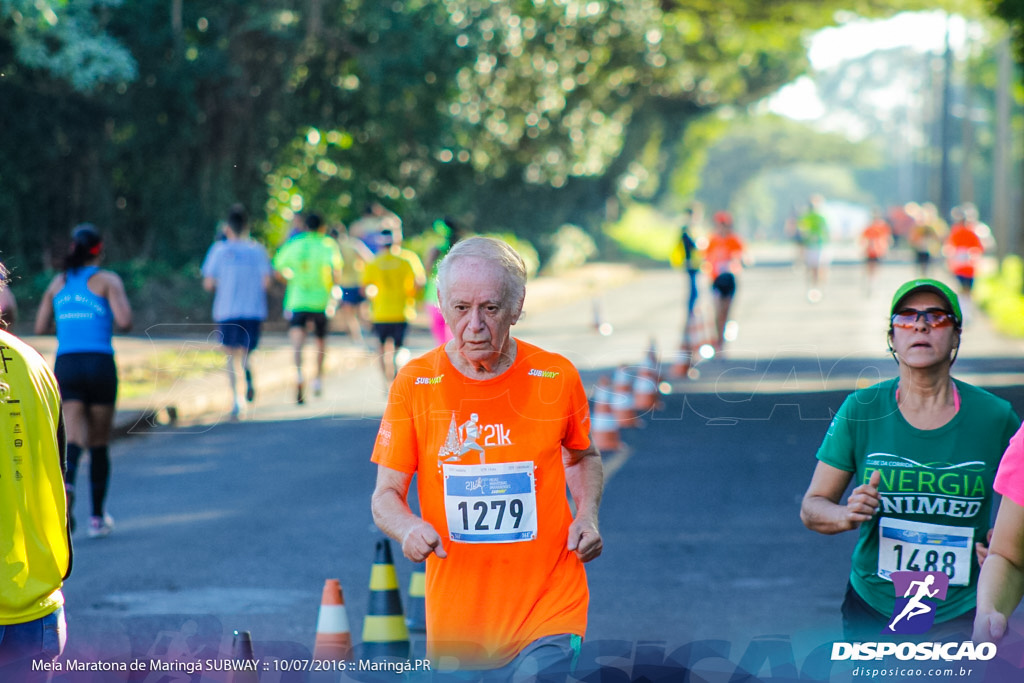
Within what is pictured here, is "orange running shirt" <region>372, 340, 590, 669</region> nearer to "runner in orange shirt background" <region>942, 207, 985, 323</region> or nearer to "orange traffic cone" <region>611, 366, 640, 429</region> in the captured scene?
"orange traffic cone" <region>611, 366, 640, 429</region>

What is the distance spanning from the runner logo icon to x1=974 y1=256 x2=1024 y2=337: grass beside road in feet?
64.8

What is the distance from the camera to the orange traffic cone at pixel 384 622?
5.73m

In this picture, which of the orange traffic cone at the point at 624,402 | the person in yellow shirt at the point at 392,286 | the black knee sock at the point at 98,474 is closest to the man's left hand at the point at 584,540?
the black knee sock at the point at 98,474

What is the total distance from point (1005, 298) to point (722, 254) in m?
11.0

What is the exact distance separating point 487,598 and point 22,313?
1952cm

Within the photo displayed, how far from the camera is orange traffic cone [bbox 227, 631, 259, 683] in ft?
14.4

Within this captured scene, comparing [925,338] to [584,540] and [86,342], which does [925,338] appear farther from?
[86,342]

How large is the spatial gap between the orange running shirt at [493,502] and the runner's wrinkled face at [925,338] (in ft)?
2.94

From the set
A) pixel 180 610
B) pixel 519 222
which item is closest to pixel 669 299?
pixel 519 222

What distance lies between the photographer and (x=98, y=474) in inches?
345

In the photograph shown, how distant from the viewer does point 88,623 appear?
6816mm

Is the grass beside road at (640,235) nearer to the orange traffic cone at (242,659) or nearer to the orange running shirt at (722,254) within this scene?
the orange running shirt at (722,254)

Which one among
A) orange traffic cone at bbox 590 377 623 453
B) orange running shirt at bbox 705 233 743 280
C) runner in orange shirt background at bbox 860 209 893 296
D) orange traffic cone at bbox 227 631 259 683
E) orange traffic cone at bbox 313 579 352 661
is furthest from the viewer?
runner in orange shirt background at bbox 860 209 893 296

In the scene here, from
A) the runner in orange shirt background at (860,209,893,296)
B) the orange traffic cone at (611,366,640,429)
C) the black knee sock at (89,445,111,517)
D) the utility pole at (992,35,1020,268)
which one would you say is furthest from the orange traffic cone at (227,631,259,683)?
the utility pole at (992,35,1020,268)
